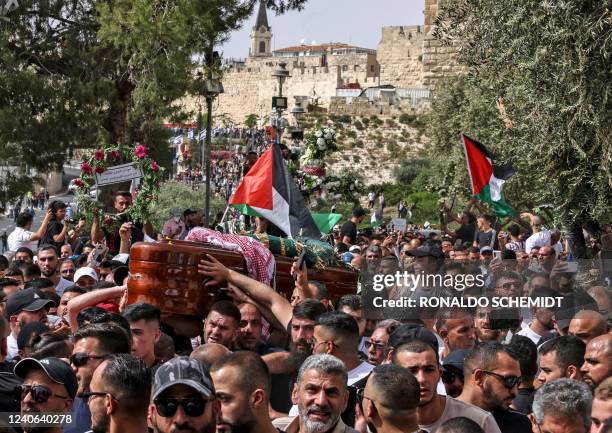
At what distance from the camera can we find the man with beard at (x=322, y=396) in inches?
236

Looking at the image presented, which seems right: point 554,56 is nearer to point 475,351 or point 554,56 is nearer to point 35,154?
point 475,351

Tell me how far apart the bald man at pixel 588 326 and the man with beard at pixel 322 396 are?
291 cm

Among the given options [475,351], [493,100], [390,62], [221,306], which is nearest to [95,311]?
[221,306]

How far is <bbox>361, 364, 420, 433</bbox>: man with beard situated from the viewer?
5941 millimetres

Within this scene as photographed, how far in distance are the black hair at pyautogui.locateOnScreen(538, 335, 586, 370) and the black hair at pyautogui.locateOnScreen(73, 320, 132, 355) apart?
2.53 metres

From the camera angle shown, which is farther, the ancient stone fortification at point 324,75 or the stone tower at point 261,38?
the stone tower at point 261,38

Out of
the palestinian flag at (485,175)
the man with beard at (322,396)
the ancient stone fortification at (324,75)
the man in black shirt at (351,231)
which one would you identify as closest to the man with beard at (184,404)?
the man with beard at (322,396)

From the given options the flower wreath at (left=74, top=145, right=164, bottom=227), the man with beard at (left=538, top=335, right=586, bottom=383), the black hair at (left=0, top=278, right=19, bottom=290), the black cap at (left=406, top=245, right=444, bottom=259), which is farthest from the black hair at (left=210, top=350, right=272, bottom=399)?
the flower wreath at (left=74, top=145, right=164, bottom=227)

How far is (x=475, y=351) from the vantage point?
709 cm

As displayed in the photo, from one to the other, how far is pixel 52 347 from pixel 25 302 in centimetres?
211

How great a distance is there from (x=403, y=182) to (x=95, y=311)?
5203 centimetres

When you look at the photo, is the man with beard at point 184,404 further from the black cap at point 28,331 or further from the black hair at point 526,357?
the black cap at point 28,331

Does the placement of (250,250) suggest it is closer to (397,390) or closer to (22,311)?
(22,311)

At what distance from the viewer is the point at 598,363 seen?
7469mm
